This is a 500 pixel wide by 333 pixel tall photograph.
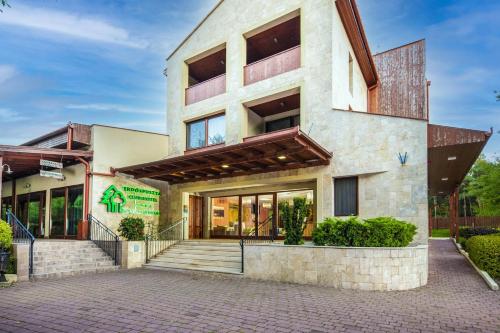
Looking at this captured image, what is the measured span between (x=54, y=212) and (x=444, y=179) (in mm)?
19253

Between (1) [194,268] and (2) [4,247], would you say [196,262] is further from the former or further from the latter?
(2) [4,247]

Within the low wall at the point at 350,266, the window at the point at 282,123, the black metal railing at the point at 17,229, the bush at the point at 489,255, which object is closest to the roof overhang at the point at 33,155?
the black metal railing at the point at 17,229

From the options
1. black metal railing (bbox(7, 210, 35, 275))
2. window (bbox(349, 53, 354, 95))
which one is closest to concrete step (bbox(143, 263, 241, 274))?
black metal railing (bbox(7, 210, 35, 275))

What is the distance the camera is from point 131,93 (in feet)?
85.1

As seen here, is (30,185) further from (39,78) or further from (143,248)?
(143,248)

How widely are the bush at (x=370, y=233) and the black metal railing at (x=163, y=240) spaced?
7.49 meters

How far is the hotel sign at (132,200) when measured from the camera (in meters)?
15.1

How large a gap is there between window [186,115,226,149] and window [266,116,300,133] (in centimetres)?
211

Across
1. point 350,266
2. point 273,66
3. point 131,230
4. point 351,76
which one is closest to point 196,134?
point 273,66

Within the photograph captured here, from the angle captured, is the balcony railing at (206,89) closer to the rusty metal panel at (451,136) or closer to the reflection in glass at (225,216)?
the reflection in glass at (225,216)

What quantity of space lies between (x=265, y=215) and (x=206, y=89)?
6.55 meters

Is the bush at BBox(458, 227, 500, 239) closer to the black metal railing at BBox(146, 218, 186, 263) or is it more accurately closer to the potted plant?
the black metal railing at BBox(146, 218, 186, 263)

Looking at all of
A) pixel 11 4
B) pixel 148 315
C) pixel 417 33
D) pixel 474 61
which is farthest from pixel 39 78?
pixel 474 61

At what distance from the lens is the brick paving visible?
5617mm
